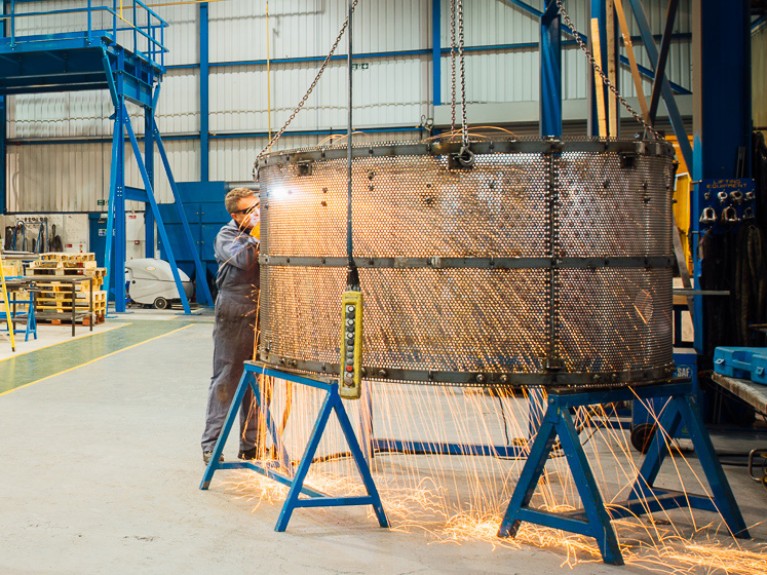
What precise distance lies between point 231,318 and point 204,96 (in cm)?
1458

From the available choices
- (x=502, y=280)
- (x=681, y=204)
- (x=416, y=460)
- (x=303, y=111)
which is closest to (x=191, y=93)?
(x=303, y=111)

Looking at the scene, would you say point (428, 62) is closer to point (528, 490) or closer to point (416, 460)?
point (416, 460)

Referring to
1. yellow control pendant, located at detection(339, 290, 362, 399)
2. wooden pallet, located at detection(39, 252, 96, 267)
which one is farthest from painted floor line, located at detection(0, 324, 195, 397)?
yellow control pendant, located at detection(339, 290, 362, 399)

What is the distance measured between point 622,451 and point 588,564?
205 centimetres

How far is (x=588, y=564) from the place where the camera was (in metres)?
3.13

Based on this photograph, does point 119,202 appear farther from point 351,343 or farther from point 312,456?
point 351,343

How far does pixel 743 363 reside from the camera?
11.7 ft

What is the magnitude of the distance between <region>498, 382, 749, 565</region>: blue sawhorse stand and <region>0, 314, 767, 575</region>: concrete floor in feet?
0.45

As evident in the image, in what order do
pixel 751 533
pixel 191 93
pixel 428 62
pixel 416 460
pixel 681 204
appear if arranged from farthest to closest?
pixel 191 93 → pixel 428 62 → pixel 681 204 → pixel 416 460 → pixel 751 533

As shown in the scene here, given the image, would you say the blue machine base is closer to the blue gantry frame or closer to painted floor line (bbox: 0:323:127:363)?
painted floor line (bbox: 0:323:127:363)

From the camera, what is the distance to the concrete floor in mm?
3146

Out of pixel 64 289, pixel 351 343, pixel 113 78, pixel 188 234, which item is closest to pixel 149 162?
pixel 188 234

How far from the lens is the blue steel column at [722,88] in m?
5.71

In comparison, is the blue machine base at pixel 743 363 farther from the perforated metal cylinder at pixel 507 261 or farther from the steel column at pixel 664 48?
the steel column at pixel 664 48
